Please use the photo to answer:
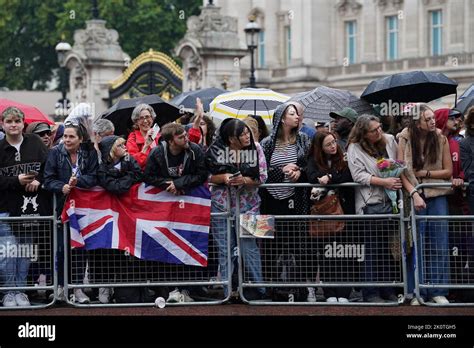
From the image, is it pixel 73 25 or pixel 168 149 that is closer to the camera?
pixel 168 149

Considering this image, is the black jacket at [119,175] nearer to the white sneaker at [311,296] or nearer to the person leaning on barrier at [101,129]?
the person leaning on barrier at [101,129]

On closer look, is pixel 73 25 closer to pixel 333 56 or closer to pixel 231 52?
pixel 333 56

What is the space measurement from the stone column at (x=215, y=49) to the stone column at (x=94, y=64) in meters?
3.22

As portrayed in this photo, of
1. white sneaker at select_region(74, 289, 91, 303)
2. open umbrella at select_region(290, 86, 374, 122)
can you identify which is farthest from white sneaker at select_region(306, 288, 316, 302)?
open umbrella at select_region(290, 86, 374, 122)

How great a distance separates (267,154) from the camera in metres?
13.7

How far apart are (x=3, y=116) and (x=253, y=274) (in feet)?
9.39

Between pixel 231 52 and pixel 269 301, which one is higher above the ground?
pixel 231 52

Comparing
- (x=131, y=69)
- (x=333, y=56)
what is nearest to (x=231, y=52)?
(x=131, y=69)

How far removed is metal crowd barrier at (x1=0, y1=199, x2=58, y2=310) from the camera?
1309 cm

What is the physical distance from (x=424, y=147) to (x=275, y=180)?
1470 millimetres

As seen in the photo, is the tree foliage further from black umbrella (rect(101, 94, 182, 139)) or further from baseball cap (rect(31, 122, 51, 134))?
baseball cap (rect(31, 122, 51, 134))

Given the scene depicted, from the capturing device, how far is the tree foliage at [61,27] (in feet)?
215

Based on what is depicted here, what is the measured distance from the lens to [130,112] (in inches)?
668

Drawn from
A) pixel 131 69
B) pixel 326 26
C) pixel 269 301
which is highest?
pixel 326 26
